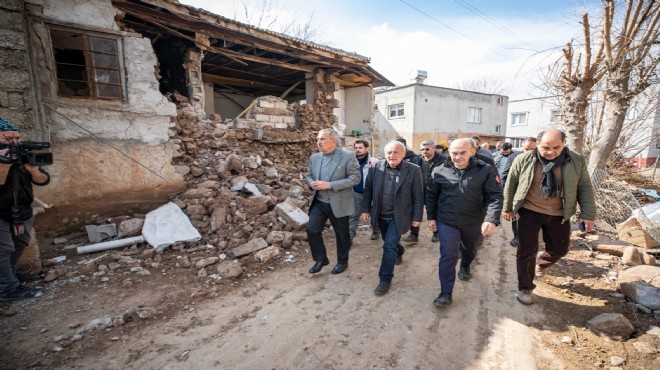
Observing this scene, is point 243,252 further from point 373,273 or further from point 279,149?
point 279,149

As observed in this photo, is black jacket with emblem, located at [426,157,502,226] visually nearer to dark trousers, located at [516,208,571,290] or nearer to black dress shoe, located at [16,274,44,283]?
dark trousers, located at [516,208,571,290]

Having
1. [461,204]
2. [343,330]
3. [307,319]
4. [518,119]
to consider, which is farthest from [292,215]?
[518,119]

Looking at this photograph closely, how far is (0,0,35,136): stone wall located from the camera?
3.60 meters

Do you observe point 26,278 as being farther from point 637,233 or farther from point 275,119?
point 637,233

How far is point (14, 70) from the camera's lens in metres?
3.67

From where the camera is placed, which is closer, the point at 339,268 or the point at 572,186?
the point at 572,186

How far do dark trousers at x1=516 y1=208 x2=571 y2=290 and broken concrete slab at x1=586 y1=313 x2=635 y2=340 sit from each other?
0.56 meters

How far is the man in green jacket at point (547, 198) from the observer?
2.76 m

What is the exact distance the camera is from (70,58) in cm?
609

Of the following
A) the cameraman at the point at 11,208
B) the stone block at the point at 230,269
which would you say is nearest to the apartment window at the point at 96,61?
the cameraman at the point at 11,208

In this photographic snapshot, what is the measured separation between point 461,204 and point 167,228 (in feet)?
13.3

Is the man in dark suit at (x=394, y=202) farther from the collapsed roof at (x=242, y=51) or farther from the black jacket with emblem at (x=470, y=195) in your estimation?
the collapsed roof at (x=242, y=51)

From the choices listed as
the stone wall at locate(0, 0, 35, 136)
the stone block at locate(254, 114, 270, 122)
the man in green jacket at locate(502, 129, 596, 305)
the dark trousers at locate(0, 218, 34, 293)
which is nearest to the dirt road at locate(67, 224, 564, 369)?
the man in green jacket at locate(502, 129, 596, 305)

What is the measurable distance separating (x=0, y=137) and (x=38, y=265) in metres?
1.64
